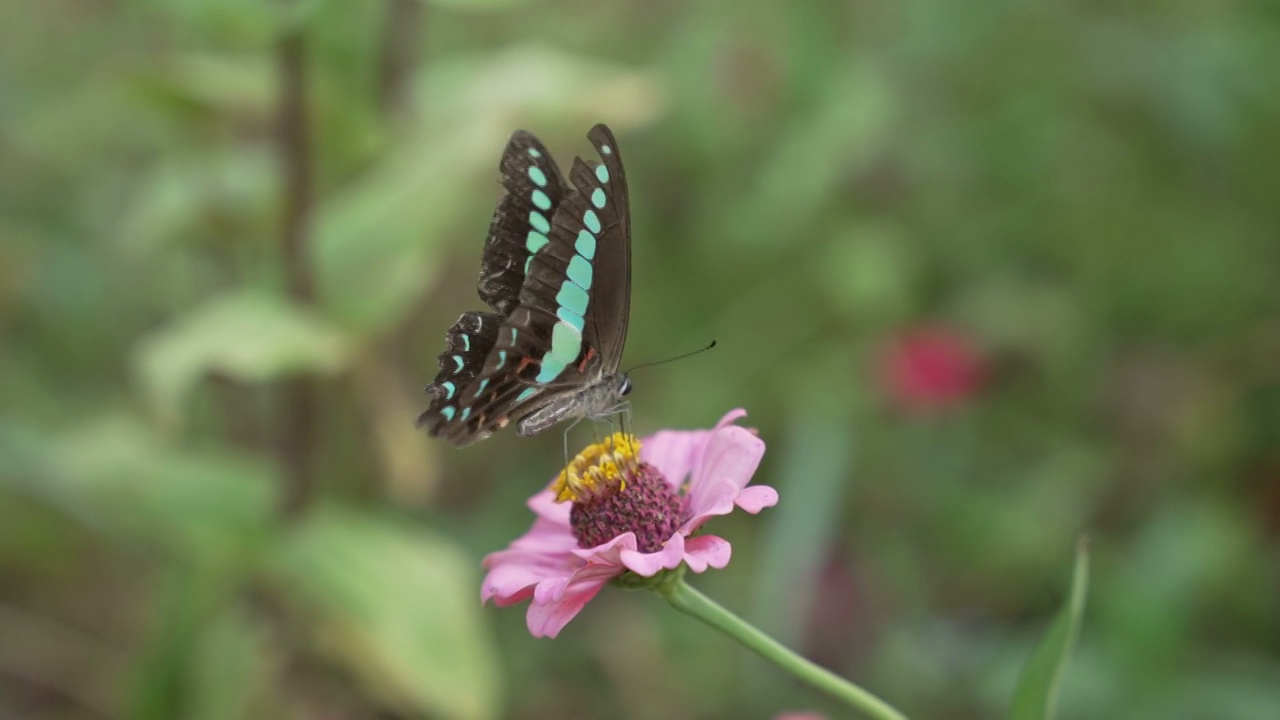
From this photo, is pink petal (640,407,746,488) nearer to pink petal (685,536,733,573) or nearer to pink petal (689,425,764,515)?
pink petal (689,425,764,515)

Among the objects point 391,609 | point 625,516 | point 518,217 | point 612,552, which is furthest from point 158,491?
point 612,552

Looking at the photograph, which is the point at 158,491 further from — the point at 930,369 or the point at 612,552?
the point at 930,369

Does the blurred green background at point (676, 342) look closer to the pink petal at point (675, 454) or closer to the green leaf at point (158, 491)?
the green leaf at point (158, 491)

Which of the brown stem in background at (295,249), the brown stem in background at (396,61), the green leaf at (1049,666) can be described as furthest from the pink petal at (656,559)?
the brown stem in background at (396,61)

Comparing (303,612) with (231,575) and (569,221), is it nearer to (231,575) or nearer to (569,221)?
(231,575)

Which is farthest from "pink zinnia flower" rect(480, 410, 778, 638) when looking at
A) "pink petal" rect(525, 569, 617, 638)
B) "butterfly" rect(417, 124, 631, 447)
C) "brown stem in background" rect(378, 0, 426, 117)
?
"brown stem in background" rect(378, 0, 426, 117)

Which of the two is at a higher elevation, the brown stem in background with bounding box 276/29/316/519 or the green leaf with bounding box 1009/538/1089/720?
the brown stem in background with bounding box 276/29/316/519
